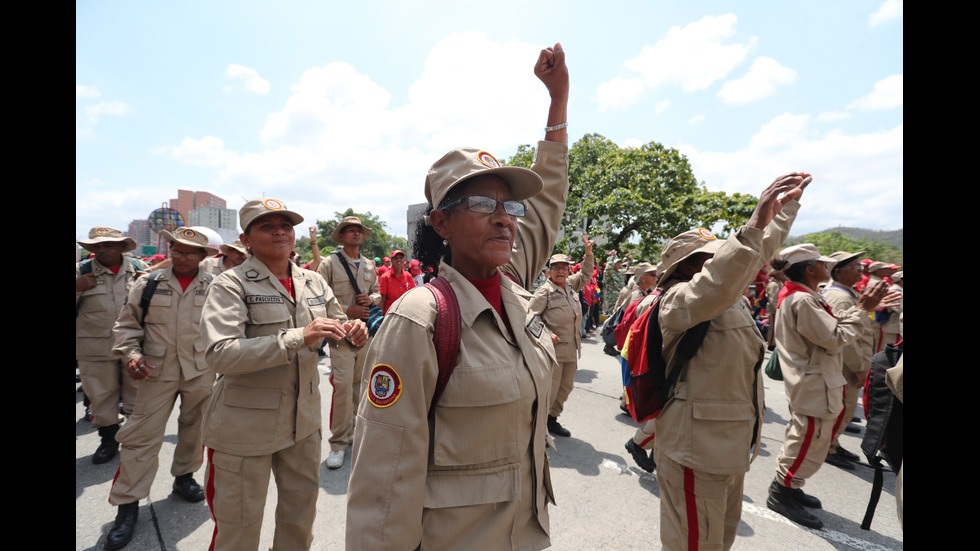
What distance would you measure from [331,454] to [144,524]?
4.81ft

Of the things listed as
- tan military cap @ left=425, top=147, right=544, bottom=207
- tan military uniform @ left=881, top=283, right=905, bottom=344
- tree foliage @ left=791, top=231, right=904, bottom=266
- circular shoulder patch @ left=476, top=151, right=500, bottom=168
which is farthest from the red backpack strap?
tree foliage @ left=791, top=231, right=904, bottom=266

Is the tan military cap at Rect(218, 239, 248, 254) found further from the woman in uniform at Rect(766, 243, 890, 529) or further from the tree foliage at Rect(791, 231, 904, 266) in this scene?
the tree foliage at Rect(791, 231, 904, 266)

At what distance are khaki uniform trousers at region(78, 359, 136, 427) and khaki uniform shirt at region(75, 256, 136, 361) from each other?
0.10 m

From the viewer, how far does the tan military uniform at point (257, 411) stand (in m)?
2.22

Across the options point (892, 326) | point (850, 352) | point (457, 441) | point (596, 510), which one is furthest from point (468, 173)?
point (892, 326)

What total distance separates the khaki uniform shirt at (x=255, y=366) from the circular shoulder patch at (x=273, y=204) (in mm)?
346

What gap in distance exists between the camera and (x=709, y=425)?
92.4 inches

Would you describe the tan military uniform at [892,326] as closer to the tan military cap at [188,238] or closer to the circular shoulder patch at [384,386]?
the circular shoulder patch at [384,386]

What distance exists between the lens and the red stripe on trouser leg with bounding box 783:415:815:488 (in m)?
3.55

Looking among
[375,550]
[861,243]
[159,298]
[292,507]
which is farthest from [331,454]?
[861,243]

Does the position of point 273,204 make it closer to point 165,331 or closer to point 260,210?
point 260,210

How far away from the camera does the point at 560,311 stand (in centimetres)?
560

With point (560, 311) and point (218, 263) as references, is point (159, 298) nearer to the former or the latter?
point (218, 263)
